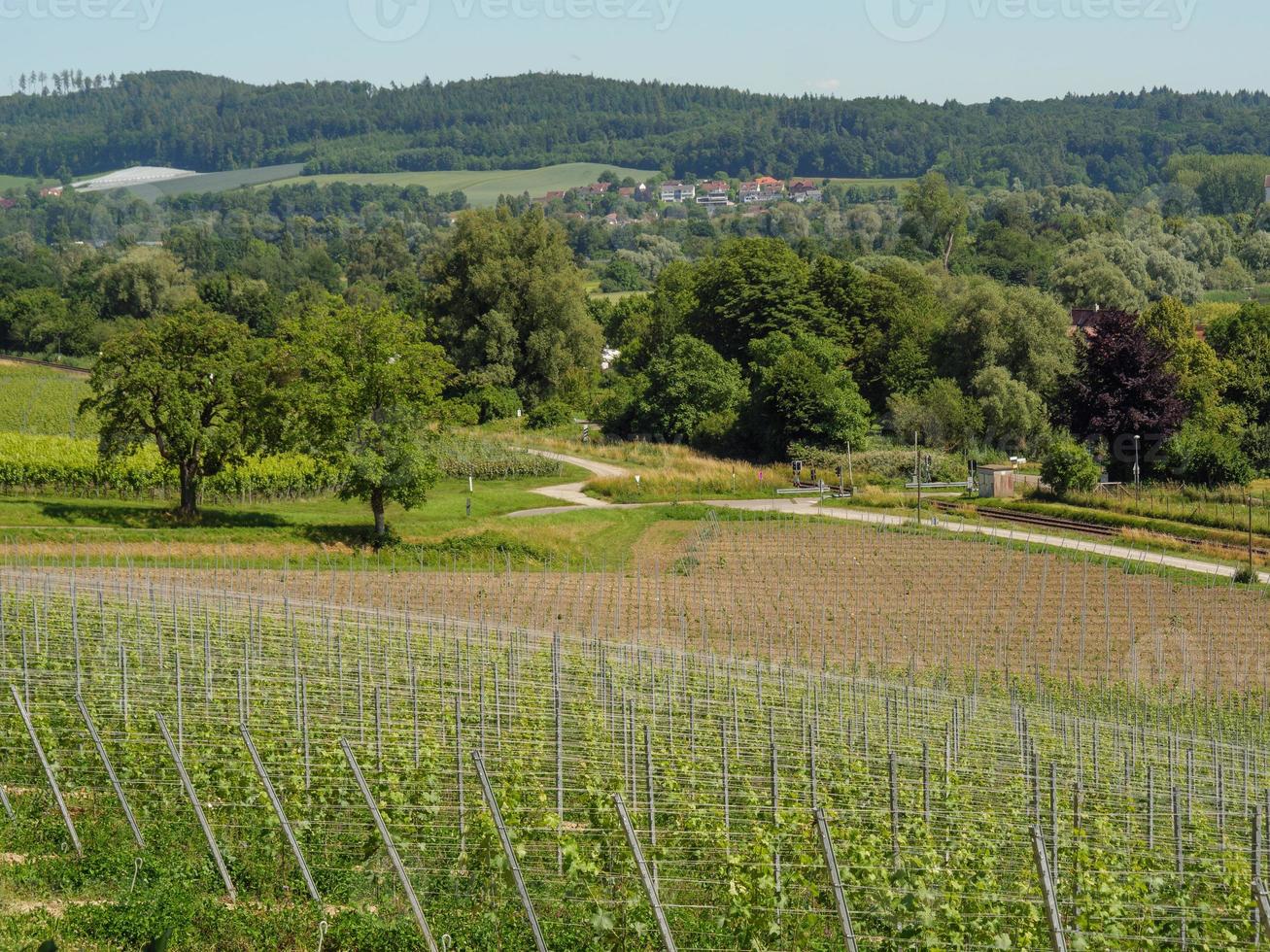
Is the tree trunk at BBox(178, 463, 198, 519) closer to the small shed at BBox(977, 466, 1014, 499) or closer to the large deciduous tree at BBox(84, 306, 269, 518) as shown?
the large deciduous tree at BBox(84, 306, 269, 518)

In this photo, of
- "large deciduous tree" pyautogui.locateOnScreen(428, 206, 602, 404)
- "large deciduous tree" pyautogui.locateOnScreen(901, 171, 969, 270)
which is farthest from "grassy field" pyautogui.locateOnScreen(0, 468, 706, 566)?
"large deciduous tree" pyautogui.locateOnScreen(901, 171, 969, 270)

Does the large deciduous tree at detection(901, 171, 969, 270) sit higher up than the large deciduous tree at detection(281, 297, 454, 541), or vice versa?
the large deciduous tree at detection(901, 171, 969, 270)

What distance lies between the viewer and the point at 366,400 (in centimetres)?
4247

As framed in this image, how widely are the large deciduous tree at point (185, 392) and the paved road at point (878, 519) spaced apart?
32.9ft

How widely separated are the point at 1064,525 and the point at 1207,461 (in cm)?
869

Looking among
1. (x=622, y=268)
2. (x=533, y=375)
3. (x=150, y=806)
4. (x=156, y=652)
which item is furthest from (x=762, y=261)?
(x=622, y=268)

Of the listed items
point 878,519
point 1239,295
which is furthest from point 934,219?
point 878,519

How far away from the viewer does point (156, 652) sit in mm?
23312

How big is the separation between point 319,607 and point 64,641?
597 centimetres

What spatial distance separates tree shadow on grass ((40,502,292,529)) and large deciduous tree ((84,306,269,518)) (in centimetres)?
55

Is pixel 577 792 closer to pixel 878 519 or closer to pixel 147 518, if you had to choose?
pixel 147 518

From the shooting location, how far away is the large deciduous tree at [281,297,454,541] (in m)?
41.7

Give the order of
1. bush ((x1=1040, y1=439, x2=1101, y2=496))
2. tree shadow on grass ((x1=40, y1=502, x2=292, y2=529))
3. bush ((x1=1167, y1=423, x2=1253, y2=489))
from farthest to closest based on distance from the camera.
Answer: bush ((x1=1167, y1=423, x2=1253, y2=489)) < bush ((x1=1040, y1=439, x2=1101, y2=496)) < tree shadow on grass ((x1=40, y1=502, x2=292, y2=529))

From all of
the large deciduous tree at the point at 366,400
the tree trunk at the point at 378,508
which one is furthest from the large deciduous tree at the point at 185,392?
the tree trunk at the point at 378,508
